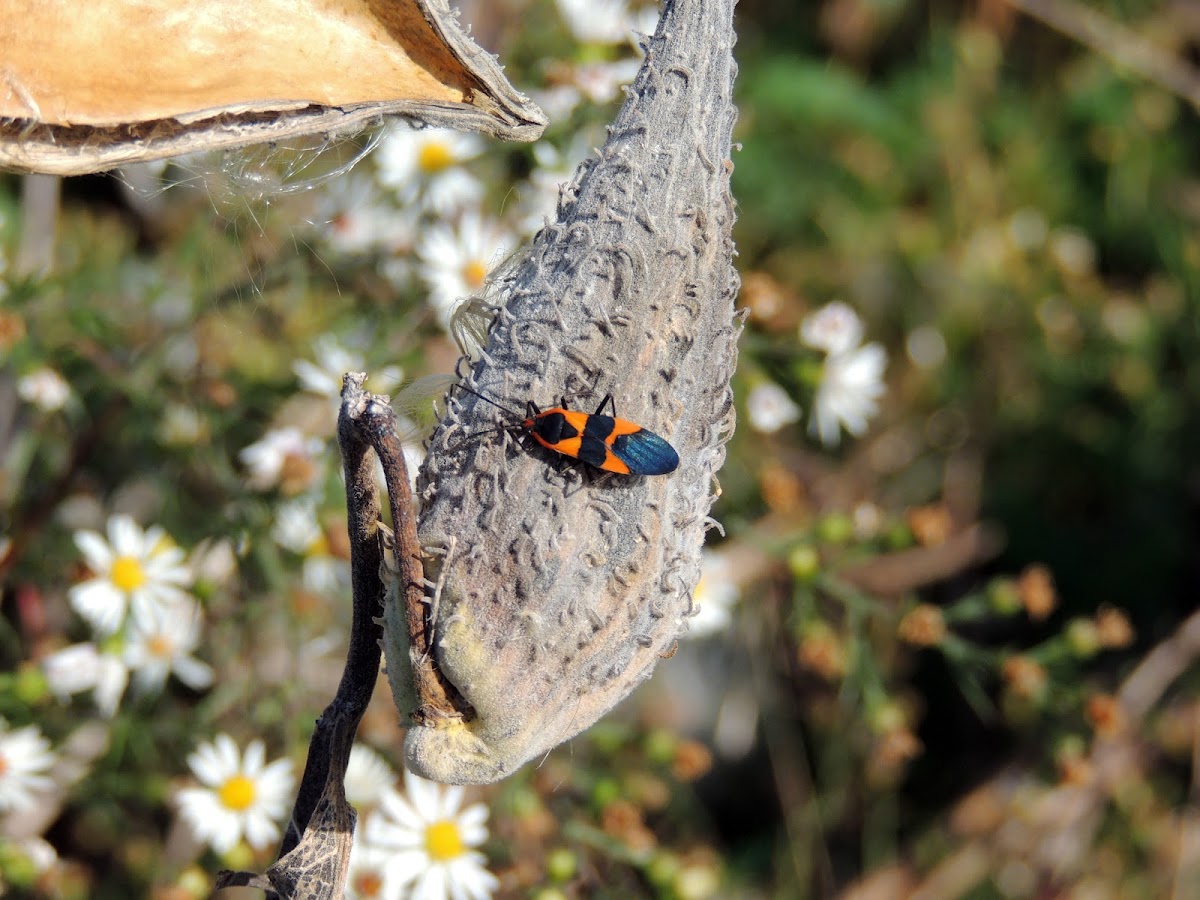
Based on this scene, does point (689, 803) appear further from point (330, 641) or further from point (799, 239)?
point (799, 239)

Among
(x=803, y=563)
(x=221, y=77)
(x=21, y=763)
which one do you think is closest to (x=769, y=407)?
(x=803, y=563)

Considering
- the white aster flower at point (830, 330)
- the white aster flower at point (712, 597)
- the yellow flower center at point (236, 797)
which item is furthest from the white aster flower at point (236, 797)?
the white aster flower at point (830, 330)

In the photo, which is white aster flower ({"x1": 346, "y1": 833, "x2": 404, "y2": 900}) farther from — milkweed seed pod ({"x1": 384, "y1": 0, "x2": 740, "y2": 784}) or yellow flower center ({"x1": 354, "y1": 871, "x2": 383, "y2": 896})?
milkweed seed pod ({"x1": 384, "y1": 0, "x2": 740, "y2": 784})

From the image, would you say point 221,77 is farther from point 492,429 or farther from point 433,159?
point 433,159

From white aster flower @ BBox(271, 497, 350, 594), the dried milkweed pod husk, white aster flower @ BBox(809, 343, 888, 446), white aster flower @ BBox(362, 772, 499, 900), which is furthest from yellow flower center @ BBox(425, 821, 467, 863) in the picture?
the dried milkweed pod husk

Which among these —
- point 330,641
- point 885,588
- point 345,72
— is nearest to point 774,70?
point 885,588

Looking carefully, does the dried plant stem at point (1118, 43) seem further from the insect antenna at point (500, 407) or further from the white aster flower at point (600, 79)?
the insect antenna at point (500, 407)

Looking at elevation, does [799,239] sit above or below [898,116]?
below
